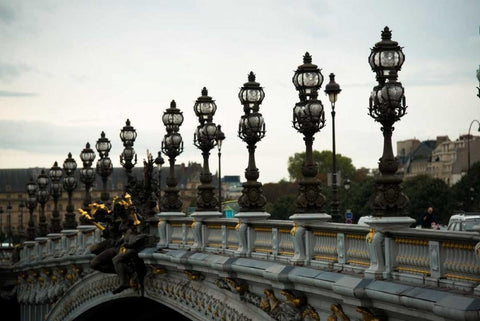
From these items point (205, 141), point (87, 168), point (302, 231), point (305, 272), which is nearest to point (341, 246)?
point (305, 272)

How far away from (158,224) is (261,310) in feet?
37.9

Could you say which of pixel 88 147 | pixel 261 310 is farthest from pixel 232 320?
pixel 88 147

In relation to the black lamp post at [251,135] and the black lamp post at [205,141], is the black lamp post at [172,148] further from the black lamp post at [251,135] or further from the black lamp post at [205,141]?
the black lamp post at [251,135]

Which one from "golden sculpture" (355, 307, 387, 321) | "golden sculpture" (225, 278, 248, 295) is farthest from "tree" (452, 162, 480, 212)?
"golden sculpture" (355, 307, 387, 321)

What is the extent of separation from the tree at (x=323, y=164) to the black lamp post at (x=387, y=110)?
101m

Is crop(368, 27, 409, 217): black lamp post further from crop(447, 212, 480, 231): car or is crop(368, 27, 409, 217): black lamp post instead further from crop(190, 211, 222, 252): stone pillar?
crop(190, 211, 222, 252): stone pillar

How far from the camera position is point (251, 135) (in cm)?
2980

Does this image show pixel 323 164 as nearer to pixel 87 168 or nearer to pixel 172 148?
pixel 87 168

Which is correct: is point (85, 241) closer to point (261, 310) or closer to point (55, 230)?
point (55, 230)

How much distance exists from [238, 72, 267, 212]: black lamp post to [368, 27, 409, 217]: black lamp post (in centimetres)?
856

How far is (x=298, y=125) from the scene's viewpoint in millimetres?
26328

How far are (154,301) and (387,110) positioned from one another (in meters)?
27.1

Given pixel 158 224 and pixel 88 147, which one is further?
pixel 88 147

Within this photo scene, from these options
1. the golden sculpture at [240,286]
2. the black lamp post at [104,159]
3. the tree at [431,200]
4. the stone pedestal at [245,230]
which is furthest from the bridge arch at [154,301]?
the tree at [431,200]
